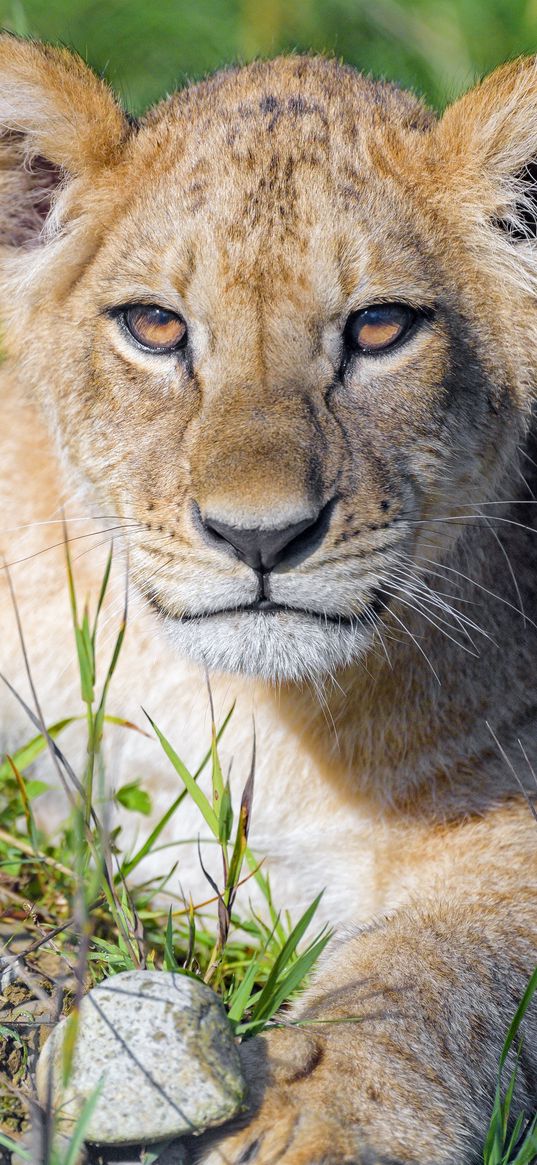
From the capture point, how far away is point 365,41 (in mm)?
6172

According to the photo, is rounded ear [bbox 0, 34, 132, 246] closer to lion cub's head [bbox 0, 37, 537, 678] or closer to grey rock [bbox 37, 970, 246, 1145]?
lion cub's head [bbox 0, 37, 537, 678]

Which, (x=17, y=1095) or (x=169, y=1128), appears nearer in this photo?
(x=169, y=1128)

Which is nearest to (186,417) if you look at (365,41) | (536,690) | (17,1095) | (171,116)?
(171,116)

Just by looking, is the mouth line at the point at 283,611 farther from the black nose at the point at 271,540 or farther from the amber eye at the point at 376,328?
the amber eye at the point at 376,328

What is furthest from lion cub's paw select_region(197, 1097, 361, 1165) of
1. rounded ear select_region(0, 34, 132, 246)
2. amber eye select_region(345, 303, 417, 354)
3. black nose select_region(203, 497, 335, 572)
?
rounded ear select_region(0, 34, 132, 246)

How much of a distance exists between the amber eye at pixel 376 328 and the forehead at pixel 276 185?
90mm

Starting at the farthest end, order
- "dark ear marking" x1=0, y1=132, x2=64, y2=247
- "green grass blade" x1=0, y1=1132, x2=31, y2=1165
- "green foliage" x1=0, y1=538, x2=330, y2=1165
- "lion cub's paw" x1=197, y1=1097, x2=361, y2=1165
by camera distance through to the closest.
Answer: "dark ear marking" x1=0, y1=132, x2=64, y2=247
"green foliage" x1=0, y1=538, x2=330, y2=1165
"lion cub's paw" x1=197, y1=1097, x2=361, y2=1165
"green grass blade" x1=0, y1=1132, x2=31, y2=1165

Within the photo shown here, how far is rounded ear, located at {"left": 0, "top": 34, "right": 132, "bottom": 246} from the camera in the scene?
2992 millimetres

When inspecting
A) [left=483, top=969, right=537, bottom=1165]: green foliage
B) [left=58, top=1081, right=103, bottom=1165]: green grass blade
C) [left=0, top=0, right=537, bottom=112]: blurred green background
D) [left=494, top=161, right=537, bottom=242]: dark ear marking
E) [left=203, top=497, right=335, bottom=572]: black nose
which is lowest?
[left=483, top=969, right=537, bottom=1165]: green foliage

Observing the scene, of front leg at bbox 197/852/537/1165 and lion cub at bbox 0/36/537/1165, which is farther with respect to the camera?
lion cub at bbox 0/36/537/1165

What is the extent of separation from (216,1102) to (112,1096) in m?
0.16

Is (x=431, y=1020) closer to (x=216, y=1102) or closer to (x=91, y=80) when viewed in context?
(x=216, y=1102)

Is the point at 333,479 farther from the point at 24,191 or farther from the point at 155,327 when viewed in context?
the point at 24,191

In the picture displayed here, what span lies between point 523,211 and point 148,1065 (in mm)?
2032
